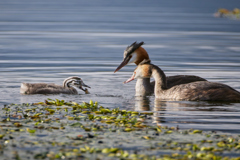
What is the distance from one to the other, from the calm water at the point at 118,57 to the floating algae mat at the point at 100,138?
868mm

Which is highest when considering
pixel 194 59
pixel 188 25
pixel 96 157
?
pixel 188 25

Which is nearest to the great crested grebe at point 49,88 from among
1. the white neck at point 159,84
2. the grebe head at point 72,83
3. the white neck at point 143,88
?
the grebe head at point 72,83

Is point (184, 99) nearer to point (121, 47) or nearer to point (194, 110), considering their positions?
point (194, 110)

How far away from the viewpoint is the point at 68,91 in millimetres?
14320

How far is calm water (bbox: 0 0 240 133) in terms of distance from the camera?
39.3 ft

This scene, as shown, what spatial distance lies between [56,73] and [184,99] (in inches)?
249

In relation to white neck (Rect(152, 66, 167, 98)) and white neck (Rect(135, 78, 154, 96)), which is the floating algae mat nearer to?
Result: white neck (Rect(152, 66, 167, 98))

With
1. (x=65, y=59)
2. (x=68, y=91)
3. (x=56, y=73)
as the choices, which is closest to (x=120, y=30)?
(x=65, y=59)

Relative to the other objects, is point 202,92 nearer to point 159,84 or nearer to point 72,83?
point 159,84

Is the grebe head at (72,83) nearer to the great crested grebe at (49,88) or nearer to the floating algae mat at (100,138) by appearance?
the great crested grebe at (49,88)

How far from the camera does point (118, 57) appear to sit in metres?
23.2

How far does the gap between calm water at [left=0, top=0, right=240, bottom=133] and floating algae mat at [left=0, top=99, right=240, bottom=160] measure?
0.87 m

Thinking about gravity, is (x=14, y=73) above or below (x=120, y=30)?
below

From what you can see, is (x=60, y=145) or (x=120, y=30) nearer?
(x=60, y=145)
